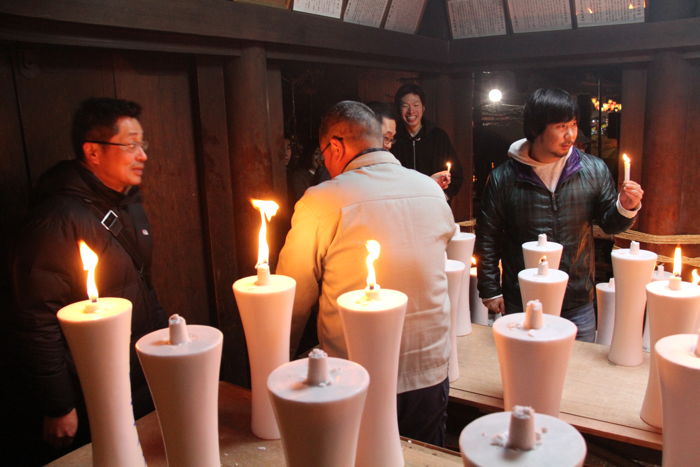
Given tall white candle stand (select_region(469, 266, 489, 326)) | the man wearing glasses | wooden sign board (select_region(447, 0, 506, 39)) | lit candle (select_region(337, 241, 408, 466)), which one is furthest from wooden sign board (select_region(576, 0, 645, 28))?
lit candle (select_region(337, 241, 408, 466))

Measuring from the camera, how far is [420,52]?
11.6 ft

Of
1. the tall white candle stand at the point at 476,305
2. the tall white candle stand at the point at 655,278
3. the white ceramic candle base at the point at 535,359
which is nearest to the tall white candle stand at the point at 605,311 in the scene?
the tall white candle stand at the point at 655,278

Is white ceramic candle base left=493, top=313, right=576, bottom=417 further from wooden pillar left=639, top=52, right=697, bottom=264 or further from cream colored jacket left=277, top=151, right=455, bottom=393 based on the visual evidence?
wooden pillar left=639, top=52, right=697, bottom=264

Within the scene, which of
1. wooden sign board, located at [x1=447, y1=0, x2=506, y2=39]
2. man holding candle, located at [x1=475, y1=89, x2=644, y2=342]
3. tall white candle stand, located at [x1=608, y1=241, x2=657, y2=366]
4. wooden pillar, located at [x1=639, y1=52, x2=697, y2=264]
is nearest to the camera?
tall white candle stand, located at [x1=608, y1=241, x2=657, y2=366]

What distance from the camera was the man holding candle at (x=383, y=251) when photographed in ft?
5.20

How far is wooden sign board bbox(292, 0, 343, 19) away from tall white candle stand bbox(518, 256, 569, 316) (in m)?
1.77

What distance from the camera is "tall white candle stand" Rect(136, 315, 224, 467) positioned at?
993 millimetres

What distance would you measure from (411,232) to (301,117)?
77.6 inches

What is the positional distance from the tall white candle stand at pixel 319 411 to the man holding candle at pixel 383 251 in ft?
2.41

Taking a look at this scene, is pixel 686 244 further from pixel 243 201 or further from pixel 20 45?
pixel 20 45

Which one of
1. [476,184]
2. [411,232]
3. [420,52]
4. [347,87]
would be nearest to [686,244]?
[476,184]

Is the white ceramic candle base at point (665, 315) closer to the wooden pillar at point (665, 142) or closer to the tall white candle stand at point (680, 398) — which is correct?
the tall white candle stand at point (680, 398)

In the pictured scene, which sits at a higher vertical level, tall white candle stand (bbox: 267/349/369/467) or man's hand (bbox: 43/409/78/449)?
tall white candle stand (bbox: 267/349/369/467)

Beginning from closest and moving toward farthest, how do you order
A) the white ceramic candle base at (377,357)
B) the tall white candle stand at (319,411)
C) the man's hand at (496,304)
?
1. the tall white candle stand at (319,411)
2. the white ceramic candle base at (377,357)
3. the man's hand at (496,304)
